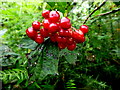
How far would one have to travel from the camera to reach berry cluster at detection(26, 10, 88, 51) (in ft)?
1.60

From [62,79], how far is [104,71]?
467 millimetres

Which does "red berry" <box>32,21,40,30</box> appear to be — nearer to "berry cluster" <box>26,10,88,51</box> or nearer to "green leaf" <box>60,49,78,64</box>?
"berry cluster" <box>26,10,88,51</box>

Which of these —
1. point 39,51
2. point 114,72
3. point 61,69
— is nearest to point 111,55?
point 114,72

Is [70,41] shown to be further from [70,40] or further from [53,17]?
[53,17]

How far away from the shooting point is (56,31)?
496 mm

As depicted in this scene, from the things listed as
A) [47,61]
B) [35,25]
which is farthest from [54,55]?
[35,25]

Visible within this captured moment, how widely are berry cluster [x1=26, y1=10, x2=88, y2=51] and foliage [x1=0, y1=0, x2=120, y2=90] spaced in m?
0.05

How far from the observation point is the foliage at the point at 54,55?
0.56 m

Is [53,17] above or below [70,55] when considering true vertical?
above

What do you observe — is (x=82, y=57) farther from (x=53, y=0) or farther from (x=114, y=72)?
(x=53, y=0)

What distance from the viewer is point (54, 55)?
1.71 ft

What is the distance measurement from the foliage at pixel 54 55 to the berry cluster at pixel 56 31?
50mm

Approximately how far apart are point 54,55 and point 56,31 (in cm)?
10

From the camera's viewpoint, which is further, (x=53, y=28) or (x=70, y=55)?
(x=70, y=55)
